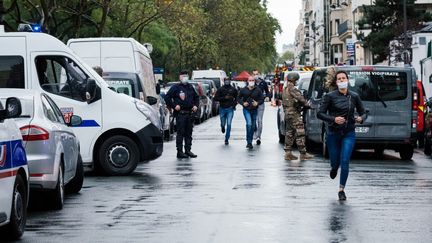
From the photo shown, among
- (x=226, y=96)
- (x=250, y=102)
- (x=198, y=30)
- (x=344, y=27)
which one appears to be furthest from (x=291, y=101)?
(x=344, y=27)

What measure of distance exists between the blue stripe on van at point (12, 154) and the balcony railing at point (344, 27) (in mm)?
96803

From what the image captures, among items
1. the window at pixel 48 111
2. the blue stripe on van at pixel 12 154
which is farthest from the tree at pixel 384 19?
the blue stripe on van at pixel 12 154

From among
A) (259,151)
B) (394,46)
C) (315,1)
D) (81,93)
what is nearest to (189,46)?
(394,46)

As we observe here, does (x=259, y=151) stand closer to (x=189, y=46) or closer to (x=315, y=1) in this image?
(x=189, y=46)

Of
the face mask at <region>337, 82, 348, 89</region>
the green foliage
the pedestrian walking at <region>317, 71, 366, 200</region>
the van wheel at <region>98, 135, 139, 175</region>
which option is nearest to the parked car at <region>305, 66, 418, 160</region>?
the van wheel at <region>98, 135, 139, 175</region>

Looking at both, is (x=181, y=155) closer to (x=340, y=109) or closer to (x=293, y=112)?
(x=293, y=112)

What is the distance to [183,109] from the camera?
76.6 feet

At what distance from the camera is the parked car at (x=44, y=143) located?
13.0m

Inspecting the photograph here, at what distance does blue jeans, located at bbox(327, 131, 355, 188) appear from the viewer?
14.5 metres

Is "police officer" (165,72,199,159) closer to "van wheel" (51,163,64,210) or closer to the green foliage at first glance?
"van wheel" (51,163,64,210)

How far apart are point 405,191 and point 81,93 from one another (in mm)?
5688

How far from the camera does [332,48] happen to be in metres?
128

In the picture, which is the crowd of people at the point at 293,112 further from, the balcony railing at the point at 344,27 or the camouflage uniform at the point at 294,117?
the balcony railing at the point at 344,27

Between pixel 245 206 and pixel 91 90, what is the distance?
5.02 metres
